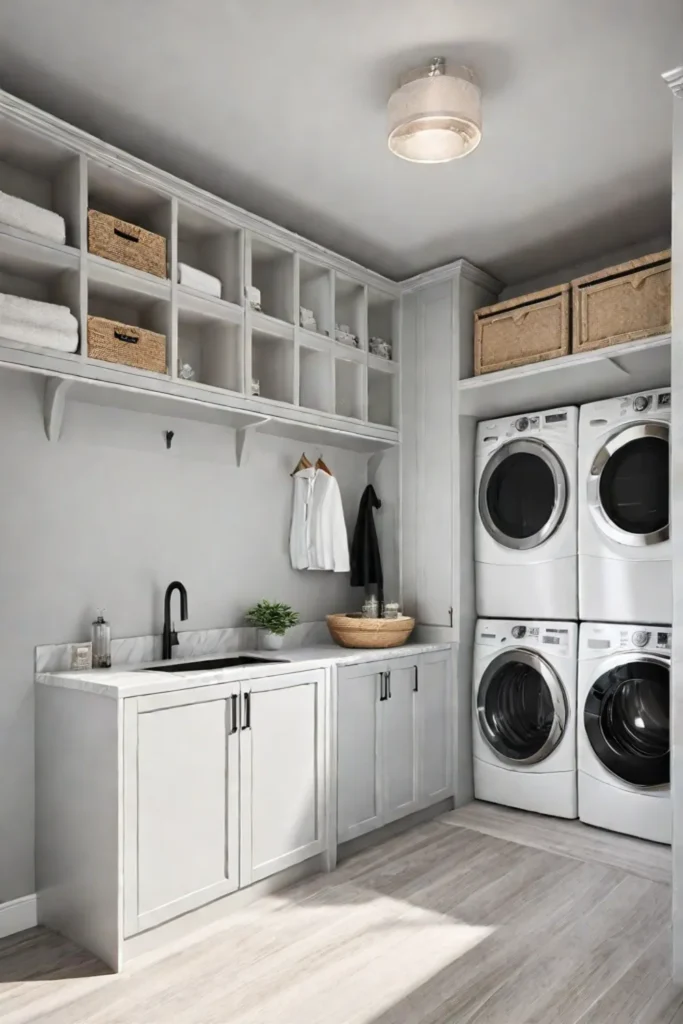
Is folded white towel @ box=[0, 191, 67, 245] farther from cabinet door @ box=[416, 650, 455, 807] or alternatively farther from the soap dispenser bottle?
cabinet door @ box=[416, 650, 455, 807]

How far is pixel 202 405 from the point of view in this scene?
3.06 meters

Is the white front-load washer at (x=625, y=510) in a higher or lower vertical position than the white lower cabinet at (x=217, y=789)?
higher

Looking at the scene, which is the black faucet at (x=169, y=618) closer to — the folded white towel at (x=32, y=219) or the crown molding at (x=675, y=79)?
the folded white towel at (x=32, y=219)

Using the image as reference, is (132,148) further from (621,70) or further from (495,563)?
(495,563)

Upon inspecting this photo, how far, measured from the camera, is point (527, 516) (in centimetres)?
381

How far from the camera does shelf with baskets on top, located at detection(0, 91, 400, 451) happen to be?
2645 mm

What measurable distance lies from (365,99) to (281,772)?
245 cm

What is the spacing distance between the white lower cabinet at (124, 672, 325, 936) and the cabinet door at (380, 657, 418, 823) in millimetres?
444

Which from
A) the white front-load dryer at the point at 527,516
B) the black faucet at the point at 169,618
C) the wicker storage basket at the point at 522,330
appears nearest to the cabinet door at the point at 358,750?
the black faucet at the point at 169,618

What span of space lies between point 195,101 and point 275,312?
1.09m

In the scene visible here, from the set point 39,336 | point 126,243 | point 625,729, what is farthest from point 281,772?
point 126,243

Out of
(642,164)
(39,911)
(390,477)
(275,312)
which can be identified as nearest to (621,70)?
(642,164)

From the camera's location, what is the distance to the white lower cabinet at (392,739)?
3.22 metres

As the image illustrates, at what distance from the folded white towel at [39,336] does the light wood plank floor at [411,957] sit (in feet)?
6.49
